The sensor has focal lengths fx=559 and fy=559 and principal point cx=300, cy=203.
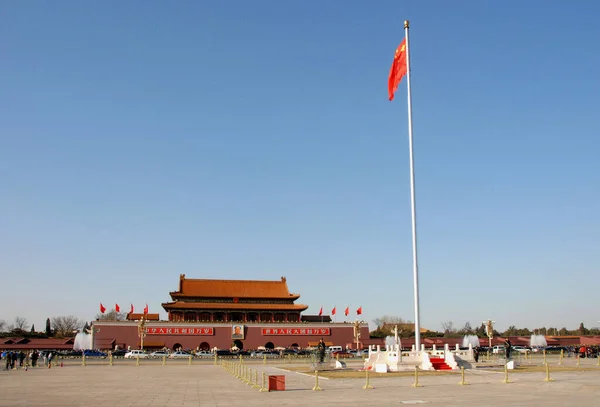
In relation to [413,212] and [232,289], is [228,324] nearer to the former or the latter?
[232,289]

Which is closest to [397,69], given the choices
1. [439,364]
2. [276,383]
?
[439,364]

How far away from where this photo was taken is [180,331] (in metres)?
68.6

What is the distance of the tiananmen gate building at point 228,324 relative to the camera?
67750 mm

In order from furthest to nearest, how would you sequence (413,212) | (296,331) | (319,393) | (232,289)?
1. (232,289)
2. (296,331)
3. (413,212)
4. (319,393)

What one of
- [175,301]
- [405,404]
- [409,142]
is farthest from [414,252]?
[175,301]

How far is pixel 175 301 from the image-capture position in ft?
242

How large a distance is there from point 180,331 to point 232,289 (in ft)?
33.1

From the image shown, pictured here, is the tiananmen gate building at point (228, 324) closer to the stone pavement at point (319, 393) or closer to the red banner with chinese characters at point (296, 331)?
the red banner with chinese characters at point (296, 331)

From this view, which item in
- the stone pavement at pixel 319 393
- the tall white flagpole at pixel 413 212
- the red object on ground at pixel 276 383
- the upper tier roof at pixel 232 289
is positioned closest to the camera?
the stone pavement at pixel 319 393

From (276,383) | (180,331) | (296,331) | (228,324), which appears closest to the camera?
(276,383)

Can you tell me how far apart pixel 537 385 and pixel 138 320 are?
189ft

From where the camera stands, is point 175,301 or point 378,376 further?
point 175,301

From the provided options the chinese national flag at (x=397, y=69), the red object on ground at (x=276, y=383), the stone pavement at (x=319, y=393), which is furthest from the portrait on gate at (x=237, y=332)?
the red object on ground at (x=276, y=383)

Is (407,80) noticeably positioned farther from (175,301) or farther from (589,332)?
(589,332)
